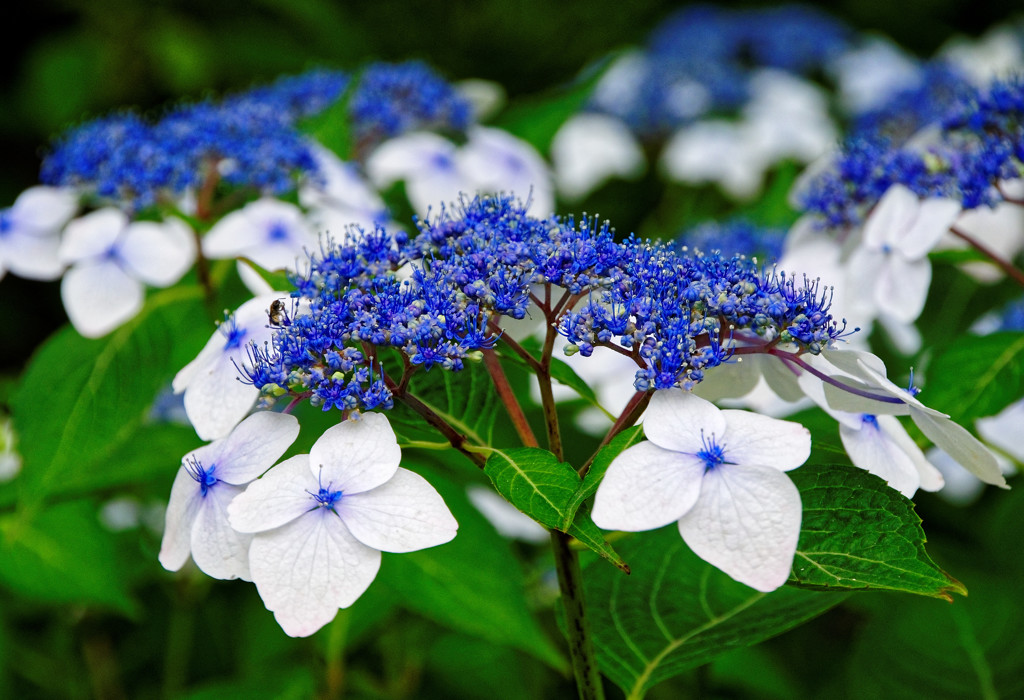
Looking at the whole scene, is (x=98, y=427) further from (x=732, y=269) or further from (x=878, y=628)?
(x=878, y=628)

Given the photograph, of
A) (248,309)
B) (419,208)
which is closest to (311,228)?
(419,208)

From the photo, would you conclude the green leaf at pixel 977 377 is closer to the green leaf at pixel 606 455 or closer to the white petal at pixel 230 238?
the green leaf at pixel 606 455

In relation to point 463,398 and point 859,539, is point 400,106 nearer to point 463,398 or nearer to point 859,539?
point 463,398

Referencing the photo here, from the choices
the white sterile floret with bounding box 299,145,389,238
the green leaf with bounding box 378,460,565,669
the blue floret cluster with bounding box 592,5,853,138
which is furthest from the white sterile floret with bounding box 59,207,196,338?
the blue floret cluster with bounding box 592,5,853,138

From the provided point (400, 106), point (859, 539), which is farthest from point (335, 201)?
Answer: point (859, 539)

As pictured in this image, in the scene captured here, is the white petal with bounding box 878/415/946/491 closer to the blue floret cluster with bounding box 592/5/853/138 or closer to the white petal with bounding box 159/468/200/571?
the white petal with bounding box 159/468/200/571

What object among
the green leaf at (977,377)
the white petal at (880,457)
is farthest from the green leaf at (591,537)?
the green leaf at (977,377)
